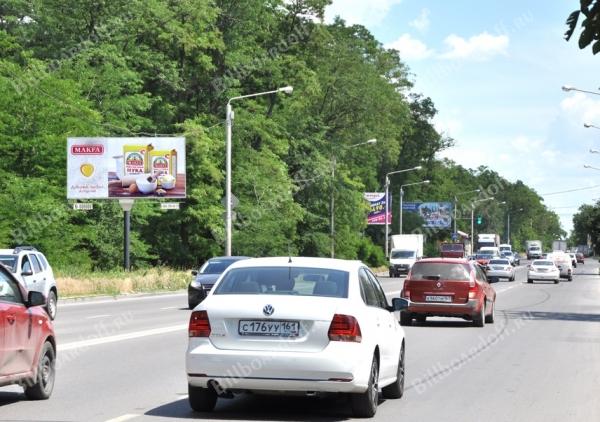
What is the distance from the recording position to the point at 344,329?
10.2 meters

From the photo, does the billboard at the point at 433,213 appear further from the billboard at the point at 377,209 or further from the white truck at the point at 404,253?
Result: the white truck at the point at 404,253

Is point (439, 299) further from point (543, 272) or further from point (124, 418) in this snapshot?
point (543, 272)

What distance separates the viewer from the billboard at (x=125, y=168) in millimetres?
50031

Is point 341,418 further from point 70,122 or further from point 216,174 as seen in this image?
point 216,174

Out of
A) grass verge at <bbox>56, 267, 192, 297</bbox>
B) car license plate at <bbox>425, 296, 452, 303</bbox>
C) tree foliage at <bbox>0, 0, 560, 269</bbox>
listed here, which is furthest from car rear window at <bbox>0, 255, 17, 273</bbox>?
tree foliage at <bbox>0, 0, 560, 269</bbox>

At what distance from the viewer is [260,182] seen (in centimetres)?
6688

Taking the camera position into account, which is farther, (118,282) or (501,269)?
(501,269)

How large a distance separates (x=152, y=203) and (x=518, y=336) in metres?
41.7

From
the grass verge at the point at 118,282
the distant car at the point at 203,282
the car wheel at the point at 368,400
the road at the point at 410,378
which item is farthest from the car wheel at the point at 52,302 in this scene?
the car wheel at the point at 368,400

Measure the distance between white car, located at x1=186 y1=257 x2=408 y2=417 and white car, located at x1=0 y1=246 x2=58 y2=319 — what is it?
1534cm

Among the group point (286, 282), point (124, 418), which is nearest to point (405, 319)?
point (286, 282)

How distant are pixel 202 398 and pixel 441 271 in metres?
15.8

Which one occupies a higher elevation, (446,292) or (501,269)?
(446,292)

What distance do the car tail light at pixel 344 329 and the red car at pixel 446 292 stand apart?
15.3 metres
